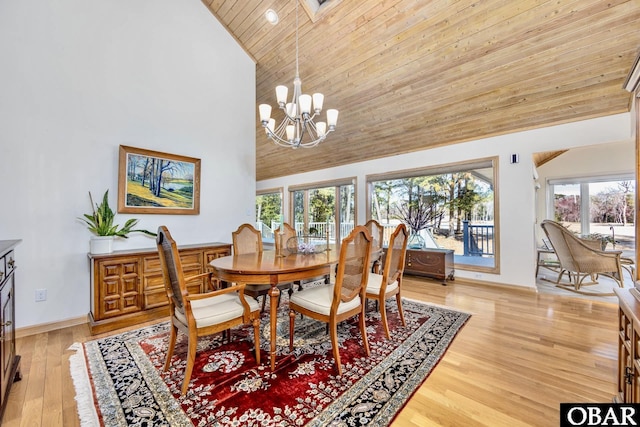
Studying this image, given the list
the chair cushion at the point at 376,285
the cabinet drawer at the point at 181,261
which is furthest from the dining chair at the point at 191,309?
the cabinet drawer at the point at 181,261

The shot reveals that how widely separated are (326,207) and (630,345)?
585 cm

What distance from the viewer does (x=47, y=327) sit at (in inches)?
103

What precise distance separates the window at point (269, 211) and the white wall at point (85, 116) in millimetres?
3994

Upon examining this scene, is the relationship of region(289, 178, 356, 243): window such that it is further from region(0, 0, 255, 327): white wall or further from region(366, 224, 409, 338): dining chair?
region(366, 224, 409, 338): dining chair

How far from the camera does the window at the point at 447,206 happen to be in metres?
4.50

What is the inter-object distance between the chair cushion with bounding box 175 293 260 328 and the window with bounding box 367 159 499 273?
3618 millimetres

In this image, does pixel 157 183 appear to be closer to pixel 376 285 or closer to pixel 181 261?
pixel 181 261

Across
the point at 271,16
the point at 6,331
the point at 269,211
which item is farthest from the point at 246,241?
the point at 269,211

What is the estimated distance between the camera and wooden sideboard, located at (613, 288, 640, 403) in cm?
105

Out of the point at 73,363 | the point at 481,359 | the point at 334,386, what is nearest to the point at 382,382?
the point at 334,386

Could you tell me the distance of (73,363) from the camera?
2.00m

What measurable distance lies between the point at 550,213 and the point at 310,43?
6219mm

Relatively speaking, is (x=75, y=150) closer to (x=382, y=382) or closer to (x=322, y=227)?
(x=382, y=382)

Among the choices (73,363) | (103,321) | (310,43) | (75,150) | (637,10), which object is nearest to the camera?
(73,363)
